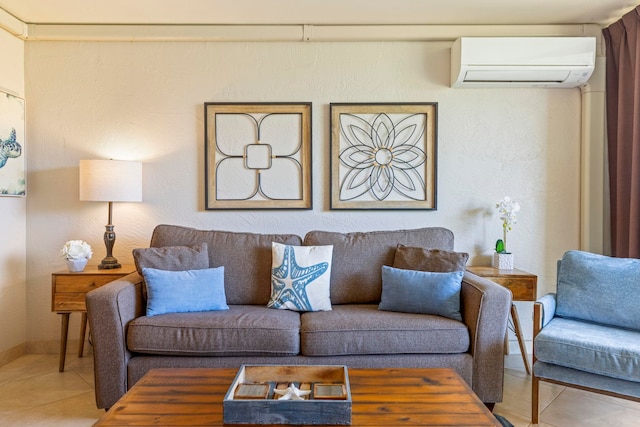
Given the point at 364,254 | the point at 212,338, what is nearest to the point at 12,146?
the point at 212,338

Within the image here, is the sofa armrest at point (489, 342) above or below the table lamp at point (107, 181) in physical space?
below

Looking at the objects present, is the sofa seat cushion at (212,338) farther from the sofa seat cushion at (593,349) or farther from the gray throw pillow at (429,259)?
the sofa seat cushion at (593,349)

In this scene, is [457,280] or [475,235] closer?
[457,280]

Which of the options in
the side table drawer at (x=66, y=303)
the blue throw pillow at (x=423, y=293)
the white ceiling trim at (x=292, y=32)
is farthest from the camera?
the white ceiling trim at (x=292, y=32)

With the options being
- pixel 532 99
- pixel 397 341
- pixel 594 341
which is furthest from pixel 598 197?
pixel 397 341

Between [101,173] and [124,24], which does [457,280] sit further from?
[124,24]

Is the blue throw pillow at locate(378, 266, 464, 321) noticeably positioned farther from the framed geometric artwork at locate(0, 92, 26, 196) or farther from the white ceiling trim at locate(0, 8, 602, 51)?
the framed geometric artwork at locate(0, 92, 26, 196)

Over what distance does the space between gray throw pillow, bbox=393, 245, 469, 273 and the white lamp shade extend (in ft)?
5.91

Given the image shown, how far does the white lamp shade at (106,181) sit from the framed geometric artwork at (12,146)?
1.92 ft

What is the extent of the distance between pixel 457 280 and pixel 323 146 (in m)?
1.35

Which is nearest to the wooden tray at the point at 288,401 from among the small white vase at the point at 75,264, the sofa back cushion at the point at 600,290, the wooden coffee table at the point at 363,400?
the wooden coffee table at the point at 363,400

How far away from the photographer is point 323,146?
9.86 feet

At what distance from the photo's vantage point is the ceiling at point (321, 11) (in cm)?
264

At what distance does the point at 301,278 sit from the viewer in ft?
7.99
